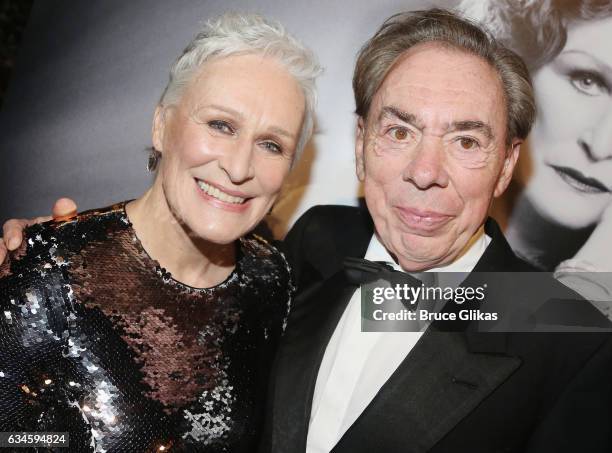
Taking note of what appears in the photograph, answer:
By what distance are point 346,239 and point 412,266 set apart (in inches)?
13.4

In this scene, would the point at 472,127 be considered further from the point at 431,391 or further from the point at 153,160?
the point at 153,160

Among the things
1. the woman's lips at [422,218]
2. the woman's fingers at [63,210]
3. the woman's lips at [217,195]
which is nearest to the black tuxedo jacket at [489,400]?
the woman's lips at [422,218]

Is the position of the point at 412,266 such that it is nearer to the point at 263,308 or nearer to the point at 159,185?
the point at 263,308

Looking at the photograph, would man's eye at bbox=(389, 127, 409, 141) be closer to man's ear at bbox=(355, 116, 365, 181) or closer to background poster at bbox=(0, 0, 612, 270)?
man's ear at bbox=(355, 116, 365, 181)

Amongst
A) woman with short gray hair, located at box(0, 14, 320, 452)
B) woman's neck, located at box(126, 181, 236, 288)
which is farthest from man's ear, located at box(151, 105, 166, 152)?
woman's neck, located at box(126, 181, 236, 288)

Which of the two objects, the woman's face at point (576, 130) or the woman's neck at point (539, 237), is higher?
the woman's face at point (576, 130)

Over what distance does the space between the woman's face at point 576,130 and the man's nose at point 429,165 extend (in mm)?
590

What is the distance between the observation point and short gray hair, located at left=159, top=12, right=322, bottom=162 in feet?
5.44

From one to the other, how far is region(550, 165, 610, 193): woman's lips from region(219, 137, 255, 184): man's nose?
1127 mm

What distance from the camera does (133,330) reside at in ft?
5.47

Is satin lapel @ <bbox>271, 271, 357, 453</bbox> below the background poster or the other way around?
below

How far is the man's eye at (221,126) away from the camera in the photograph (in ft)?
5.37

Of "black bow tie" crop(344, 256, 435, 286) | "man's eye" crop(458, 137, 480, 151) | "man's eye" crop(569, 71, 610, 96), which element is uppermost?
"man's eye" crop(569, 71, 610, 96)

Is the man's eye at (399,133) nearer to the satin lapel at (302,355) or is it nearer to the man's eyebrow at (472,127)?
the man's eyebrow at (472,127)
